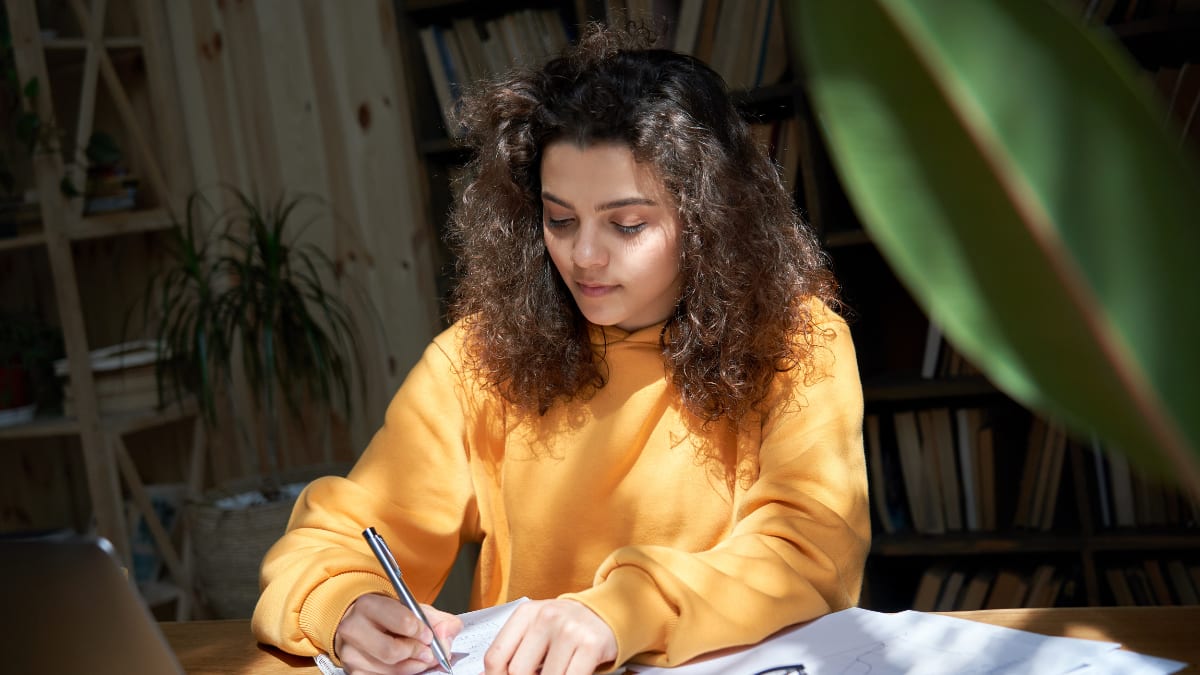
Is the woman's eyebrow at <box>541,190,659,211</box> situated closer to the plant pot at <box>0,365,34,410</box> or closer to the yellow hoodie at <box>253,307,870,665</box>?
the yellow hoodie at <box>253,307,870,665</box>

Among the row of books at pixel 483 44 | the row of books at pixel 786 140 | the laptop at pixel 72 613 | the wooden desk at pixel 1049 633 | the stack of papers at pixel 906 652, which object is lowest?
the wooden desk at pixel 1049 633

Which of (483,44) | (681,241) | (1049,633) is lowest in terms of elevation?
(1049,633)

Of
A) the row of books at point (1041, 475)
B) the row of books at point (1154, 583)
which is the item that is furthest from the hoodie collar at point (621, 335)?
the row of books at point (1154, 583)

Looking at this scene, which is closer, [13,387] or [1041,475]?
[1041,475]

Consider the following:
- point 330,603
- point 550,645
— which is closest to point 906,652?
point 550,645

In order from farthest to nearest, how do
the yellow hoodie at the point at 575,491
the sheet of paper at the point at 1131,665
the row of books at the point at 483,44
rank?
the row of books at the point at 483,44, the yellow hoodie at the point at 575,491, the sheet of paper at the point at 1131,665

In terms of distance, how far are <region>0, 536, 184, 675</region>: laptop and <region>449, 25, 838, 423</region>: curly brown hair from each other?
0.75 meters

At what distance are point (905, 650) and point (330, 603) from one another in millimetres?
573

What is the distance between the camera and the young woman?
1.29m

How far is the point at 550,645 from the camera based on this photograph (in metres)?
1.00

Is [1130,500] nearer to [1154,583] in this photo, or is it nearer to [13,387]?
[1154,583]

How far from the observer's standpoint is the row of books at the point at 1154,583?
245 centimetres

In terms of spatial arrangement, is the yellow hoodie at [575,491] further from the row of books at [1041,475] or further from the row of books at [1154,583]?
the row of books at [1154,583]

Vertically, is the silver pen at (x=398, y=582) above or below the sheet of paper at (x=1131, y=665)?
above
